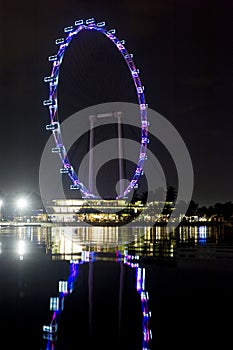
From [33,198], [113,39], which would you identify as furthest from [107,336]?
[33,198]

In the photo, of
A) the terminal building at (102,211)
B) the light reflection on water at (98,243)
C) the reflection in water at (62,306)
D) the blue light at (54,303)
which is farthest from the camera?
the terminal building at (102,211)

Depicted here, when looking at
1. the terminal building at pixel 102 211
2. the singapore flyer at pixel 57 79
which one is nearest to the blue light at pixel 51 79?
the singapore flyer at pixel 57 79

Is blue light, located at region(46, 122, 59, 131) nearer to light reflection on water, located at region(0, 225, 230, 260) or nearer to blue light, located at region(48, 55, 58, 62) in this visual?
blue light, located at region(48, 55, 58, 62)

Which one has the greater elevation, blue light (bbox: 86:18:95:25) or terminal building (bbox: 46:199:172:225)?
blue light (bbox: 86:18:95:25)

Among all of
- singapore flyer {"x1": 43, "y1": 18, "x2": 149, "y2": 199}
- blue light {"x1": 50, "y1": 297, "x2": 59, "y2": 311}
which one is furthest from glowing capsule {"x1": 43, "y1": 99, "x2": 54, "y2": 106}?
blue light {"x1": 50, "y1": 297, "x2": 59, "y2": 311}

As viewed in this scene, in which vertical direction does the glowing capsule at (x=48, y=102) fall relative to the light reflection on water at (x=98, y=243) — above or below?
above

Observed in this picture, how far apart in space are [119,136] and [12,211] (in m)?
65.1

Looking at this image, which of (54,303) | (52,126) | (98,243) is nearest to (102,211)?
(52,126)

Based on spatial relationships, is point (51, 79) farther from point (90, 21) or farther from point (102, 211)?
point (102, 211)

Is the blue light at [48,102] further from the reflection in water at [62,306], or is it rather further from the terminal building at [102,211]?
the terminal building at [102,211]

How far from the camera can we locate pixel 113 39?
55.3 metres

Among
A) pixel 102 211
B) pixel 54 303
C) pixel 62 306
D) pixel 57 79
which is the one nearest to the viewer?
pixel 62 306

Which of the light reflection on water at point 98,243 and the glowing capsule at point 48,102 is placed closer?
the light reflection on water at point 98,243

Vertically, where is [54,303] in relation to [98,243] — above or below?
below
